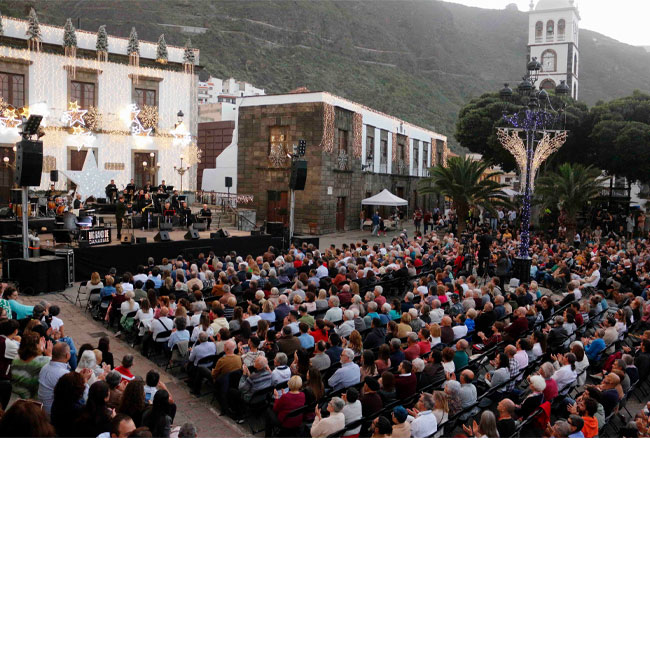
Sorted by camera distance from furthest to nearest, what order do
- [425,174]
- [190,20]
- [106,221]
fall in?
[425,174]
[106,221]
[190,20]

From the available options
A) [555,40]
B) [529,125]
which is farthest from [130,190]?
[555,40]

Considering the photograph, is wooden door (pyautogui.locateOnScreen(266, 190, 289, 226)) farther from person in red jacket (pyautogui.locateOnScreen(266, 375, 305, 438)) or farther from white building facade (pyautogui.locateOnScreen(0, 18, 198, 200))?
person in red jacket (pyautogui.locateOnScreen(266, 375, 305, 438))

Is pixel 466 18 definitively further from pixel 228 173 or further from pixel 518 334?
pixel 228 173

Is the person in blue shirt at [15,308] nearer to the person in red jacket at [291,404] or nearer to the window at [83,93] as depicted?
the person in red jacket at [291,404]

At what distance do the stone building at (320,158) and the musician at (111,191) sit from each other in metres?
4.94

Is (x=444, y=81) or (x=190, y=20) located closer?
(x=190, y=20)

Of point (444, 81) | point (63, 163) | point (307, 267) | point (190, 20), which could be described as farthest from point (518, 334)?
point (63, 163)

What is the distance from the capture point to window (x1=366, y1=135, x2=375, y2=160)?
22.2 metres

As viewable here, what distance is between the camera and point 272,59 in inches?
531

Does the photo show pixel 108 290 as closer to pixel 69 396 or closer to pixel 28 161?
pixel 28 161

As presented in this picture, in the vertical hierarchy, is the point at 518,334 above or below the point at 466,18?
below

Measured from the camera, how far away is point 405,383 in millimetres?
6602
